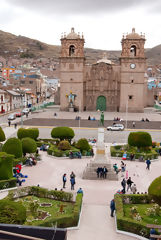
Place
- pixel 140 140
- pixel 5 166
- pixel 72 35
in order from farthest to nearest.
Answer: pixel 72 35 → pixel 140 140 → pixel 5 166

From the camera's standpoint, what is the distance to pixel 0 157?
16.8 meters

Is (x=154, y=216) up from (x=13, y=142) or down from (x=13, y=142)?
down

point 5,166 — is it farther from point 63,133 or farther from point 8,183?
point 63,133

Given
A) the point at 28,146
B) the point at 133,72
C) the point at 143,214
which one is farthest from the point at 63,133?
the point at 133,72

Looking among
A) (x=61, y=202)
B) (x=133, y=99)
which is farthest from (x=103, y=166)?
(x=133, y=99)

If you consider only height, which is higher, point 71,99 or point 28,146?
point 71,99

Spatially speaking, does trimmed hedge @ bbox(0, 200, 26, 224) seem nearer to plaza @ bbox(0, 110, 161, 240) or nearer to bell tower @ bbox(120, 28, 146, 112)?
plaza @ bbox(0, 110, 161, 240)

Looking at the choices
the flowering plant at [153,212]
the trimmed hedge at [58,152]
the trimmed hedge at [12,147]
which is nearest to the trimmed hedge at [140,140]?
the trimmed hedge at [58,152]

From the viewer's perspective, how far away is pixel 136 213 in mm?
13117

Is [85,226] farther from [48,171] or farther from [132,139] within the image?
[132,139]

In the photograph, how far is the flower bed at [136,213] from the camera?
11859mm

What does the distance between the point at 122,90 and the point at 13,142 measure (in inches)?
1737

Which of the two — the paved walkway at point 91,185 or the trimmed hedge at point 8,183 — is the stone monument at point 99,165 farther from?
the trimmed hedge at point 8,183

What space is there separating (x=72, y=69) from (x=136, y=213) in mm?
51131
